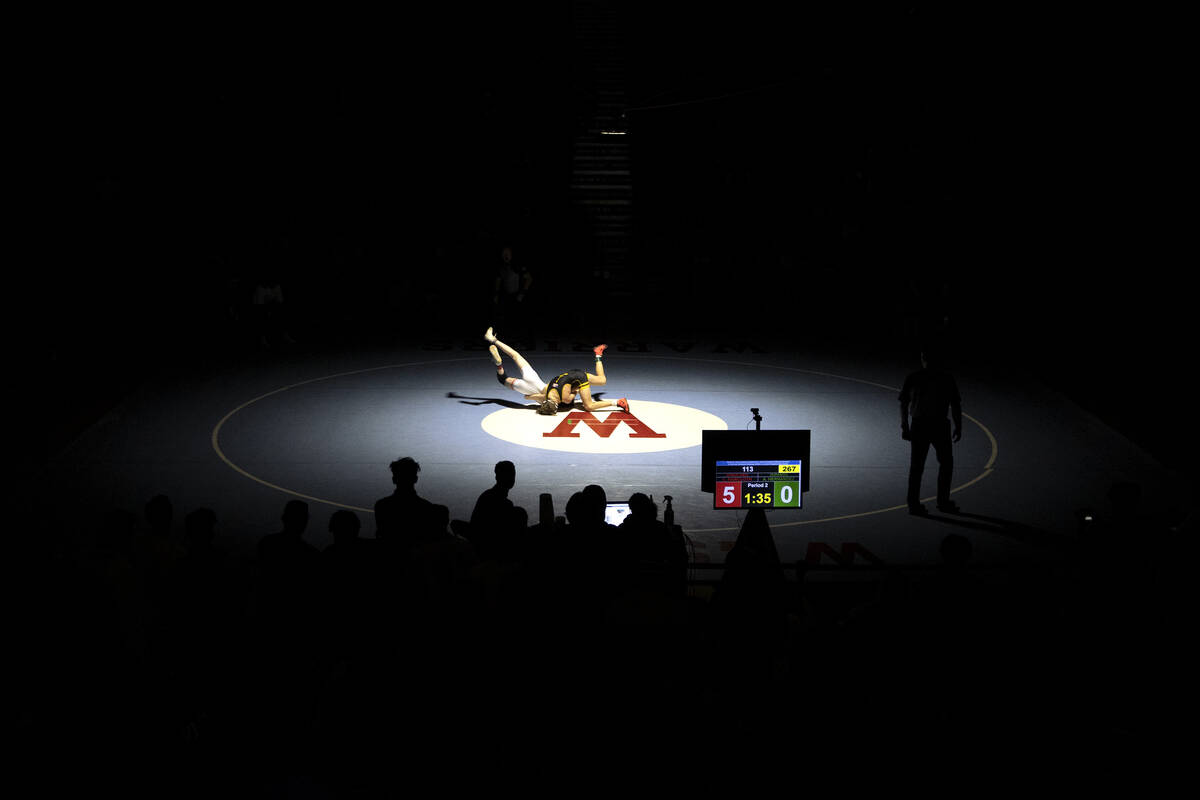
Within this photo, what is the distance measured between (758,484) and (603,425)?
6315 millimetres

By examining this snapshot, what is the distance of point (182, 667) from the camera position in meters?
6.87

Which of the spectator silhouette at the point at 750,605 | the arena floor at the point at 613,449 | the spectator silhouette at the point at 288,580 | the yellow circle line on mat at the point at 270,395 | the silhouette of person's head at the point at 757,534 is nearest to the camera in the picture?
the spectator silhouette at the point at 750,605

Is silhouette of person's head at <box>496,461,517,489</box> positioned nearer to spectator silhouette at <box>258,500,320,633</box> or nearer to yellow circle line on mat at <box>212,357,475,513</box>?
spectator silhouette at <box>258,500,320,633</box>

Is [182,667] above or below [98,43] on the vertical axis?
below

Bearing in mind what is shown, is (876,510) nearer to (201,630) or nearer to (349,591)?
(349,591)

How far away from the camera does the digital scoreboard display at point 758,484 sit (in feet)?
35.4

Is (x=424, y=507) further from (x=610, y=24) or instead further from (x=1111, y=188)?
(x=610, y=24)

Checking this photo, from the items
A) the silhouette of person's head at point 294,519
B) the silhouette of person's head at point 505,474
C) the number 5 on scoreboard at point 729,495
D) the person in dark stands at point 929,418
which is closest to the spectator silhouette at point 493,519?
the silhouette of person's head at point 505,474

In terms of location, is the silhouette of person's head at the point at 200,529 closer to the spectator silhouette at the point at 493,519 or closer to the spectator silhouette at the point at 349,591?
the spectator silhouette at the point at 349,591

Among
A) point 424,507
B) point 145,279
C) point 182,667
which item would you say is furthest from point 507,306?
point 182,667

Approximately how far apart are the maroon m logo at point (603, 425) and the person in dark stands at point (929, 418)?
4.16m

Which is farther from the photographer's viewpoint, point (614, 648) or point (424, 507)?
point (424, 507)

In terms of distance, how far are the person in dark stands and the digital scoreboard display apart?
247 cm

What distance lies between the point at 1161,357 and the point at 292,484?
15684 millimetres
